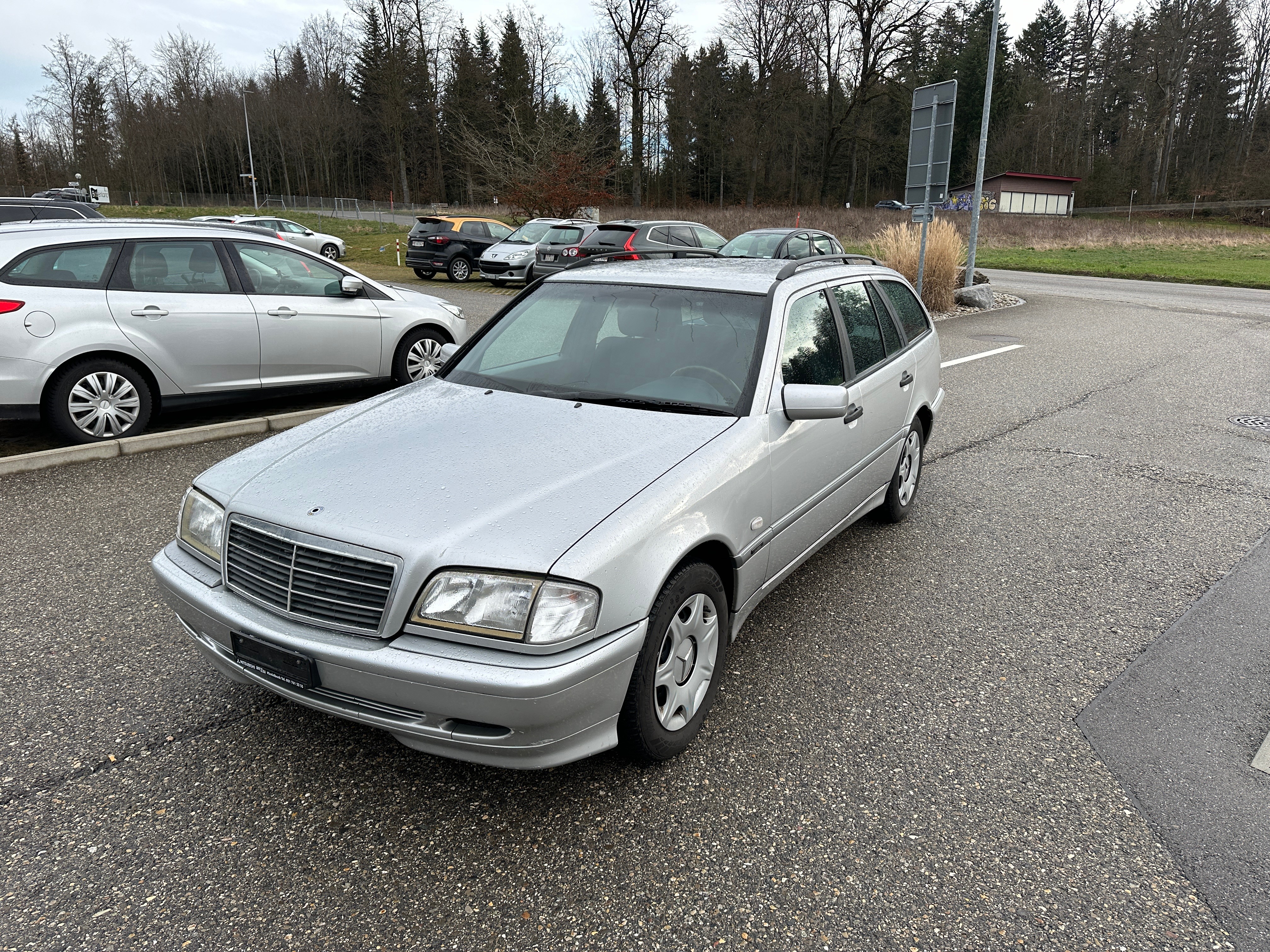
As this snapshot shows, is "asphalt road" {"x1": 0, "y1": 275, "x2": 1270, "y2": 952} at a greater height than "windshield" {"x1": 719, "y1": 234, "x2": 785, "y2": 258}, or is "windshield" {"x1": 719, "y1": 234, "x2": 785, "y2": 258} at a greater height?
"windshield" {"x1": 719, "y1": 234, "x2": 785, "y2": 258}

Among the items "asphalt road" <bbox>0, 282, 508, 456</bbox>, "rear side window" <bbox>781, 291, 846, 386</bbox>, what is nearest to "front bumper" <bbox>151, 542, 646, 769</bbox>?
"rear side window" <bbox>781, 291, 846, 386</bbox>

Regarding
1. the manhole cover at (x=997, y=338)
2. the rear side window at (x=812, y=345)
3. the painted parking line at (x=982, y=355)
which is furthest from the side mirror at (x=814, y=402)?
the manhole cover at (x=997, y=338)

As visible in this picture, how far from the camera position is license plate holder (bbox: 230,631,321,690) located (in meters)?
2.50

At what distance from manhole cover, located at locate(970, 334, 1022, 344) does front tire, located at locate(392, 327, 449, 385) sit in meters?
8.92

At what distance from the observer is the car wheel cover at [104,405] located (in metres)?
6.34

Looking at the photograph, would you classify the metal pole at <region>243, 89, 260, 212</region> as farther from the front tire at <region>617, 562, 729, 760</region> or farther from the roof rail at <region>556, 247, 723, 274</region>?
the front tire at <region>617, 562, 729, 760</region>

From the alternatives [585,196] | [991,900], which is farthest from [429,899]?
[585,196]

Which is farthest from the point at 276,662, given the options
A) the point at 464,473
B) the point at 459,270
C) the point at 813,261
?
the point at 459,270

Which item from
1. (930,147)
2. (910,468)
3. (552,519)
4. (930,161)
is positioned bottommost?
(910,468)

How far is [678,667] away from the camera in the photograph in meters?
2.88

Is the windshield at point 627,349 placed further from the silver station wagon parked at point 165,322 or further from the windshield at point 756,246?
the windshield at point 756,246

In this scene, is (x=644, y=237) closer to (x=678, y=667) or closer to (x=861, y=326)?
(x=861, y=326)

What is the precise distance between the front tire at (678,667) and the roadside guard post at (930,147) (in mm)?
12065

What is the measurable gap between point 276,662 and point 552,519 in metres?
0.95
